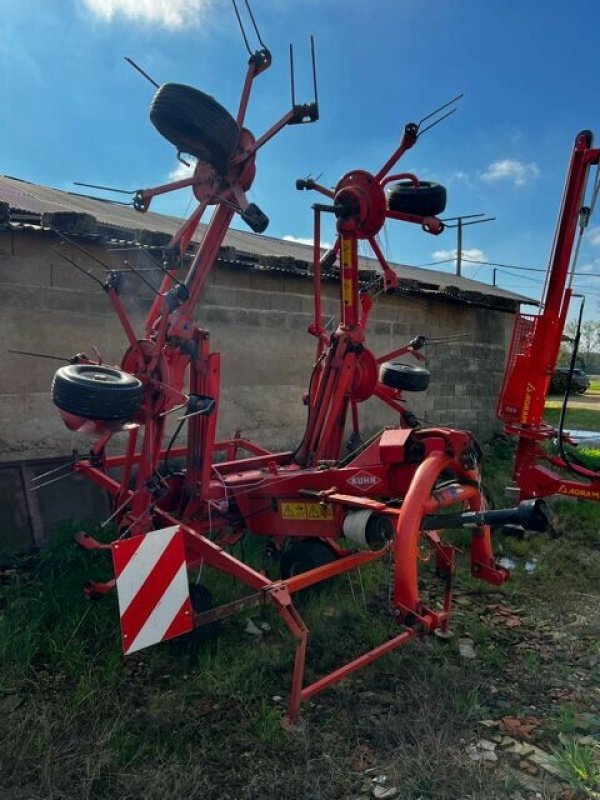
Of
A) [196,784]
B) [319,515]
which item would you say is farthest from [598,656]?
[196,784]

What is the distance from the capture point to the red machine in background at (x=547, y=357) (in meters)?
5.05

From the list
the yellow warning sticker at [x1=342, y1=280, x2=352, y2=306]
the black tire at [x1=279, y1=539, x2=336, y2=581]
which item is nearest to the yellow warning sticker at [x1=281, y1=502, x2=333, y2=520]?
the black tire at [x1=279, y1=539, x2=336, y2=581]

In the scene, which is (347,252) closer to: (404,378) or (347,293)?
(347,293)

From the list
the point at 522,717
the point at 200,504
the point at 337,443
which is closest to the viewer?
the point at 522,717

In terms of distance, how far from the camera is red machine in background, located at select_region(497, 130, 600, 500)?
5.05 metres

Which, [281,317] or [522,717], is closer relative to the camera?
[522,717]

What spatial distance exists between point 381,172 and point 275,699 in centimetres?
345

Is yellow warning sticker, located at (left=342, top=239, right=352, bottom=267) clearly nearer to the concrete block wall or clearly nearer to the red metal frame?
the red metal frame

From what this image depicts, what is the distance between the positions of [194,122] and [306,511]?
2.32 m

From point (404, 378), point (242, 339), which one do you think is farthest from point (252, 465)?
point (242, 339)

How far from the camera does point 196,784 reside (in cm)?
→ 229

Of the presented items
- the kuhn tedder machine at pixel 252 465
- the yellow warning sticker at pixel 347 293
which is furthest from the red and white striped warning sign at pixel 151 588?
the yellow warning sticker at pixel 347 293

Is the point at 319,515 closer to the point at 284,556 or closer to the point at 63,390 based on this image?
the point at 284,556

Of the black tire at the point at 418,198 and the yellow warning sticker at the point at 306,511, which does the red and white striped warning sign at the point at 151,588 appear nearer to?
the yellow warning sticker at the point at 306,511
